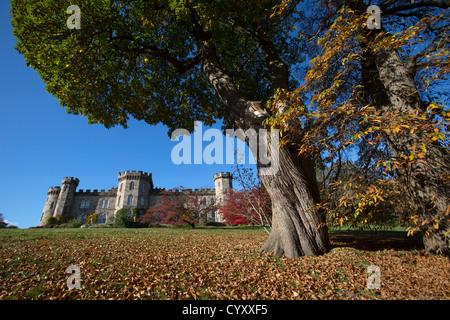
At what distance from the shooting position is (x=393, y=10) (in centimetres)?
505

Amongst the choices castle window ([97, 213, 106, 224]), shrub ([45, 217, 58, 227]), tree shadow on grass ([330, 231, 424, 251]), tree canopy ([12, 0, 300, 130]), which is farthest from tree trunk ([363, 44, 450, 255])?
castle window ([97, 213, 106, 224])

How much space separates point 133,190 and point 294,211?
3535 centimetres

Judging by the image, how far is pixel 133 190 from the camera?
34.3m

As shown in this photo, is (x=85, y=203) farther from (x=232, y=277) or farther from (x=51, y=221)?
(x=232, y=277)

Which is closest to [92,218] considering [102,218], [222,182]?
[102,218]

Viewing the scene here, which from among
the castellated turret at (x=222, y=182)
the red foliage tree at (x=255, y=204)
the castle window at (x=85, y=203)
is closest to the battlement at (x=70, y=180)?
the castle window at (x=85, y=203)

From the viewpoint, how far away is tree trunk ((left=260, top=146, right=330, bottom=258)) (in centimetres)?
429

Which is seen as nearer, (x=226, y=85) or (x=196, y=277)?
(x=196, y=277)

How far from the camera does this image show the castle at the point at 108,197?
3366 centimetres

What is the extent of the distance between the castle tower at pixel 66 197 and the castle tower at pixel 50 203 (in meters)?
1.33
